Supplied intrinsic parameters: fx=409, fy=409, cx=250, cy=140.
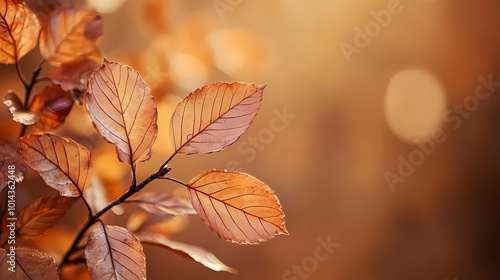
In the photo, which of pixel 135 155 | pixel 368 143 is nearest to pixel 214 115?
pixel 135 155

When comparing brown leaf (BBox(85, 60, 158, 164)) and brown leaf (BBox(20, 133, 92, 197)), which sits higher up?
brown leaf (BBox(85, 60, 158, 164))

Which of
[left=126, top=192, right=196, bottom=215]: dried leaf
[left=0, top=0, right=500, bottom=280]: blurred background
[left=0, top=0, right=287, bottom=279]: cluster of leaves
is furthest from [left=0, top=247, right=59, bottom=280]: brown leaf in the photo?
[left=0, top=0, right=500, bottom=280]: blurred background

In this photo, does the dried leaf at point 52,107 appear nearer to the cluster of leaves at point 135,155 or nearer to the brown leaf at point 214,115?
the cluster of leaves at point 135,155

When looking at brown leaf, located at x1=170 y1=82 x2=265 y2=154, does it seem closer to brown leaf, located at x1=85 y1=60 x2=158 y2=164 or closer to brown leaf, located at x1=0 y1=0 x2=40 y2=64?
brown leaf, located at x1=85 y1=60 x2=158 y2=164

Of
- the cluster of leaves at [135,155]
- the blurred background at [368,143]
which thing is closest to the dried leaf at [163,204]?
the cluster of leaves at [135,155]

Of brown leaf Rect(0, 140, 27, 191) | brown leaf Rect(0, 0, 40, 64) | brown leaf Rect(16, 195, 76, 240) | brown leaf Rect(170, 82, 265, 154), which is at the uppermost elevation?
brown leaf Rect(170, 82, 265, 154)

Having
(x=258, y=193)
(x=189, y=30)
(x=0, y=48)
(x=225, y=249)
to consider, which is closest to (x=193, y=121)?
(x=258, y=193)
